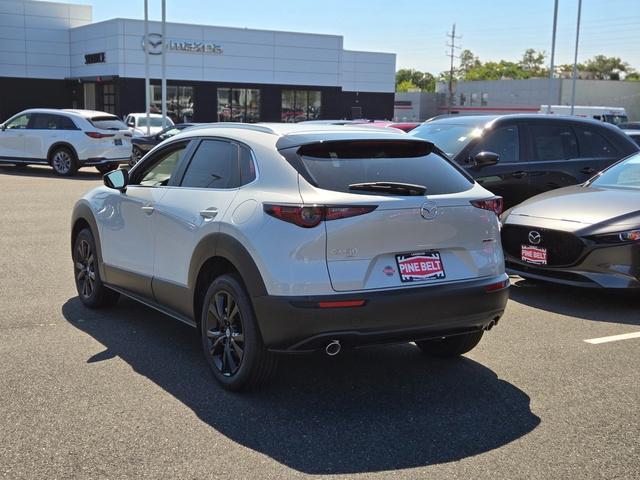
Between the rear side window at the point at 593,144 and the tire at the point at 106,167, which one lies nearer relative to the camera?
the rear side window at the point at 593,144

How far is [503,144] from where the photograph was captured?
9.84 m

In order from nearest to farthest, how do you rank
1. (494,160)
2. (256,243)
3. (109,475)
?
(109,475)
(256,243)
(494,160)

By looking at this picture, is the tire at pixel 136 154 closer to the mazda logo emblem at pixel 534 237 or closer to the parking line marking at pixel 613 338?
the mazda logo emblem at pixel 534 237

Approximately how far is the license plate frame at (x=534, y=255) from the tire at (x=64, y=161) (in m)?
15.4

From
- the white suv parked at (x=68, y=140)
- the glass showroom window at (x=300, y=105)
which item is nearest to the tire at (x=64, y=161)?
the white suv parked at (x=68, y=140)

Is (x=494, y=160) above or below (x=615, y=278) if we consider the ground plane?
above

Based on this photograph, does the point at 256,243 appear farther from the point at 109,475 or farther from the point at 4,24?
the point at 4,24

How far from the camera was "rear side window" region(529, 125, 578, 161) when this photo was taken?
10008 millimetres

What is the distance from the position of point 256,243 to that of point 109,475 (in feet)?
5.00

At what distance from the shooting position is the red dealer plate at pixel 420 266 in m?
4.45

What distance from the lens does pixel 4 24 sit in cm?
4294

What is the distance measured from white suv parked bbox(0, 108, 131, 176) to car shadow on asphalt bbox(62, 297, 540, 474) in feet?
49.0

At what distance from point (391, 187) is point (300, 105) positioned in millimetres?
44071

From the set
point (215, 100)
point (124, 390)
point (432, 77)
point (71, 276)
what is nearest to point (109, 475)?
point (124, 390)
